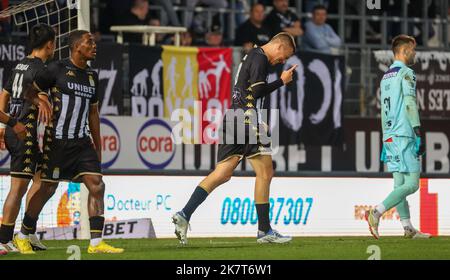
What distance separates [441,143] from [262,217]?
34.1 feet

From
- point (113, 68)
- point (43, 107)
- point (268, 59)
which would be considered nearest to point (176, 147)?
point (113, 68)

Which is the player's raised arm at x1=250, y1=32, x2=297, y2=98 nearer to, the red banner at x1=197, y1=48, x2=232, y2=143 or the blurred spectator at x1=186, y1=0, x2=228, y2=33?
the red banner at x1=197, y1=48, x2=232, y2=143

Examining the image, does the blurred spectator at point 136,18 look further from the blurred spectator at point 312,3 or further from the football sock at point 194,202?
the football sock at point 194,202

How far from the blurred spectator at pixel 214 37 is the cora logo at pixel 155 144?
222cm

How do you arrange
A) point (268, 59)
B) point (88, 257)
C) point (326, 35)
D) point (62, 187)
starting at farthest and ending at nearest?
point (326, 35) → point (62, 187) → point (268, 59) → point (88, 257)

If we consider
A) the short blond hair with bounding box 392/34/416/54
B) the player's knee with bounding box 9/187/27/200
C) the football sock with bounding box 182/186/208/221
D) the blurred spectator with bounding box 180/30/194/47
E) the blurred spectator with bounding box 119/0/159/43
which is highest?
the blurred spectator with bounding box 119/0/159/43

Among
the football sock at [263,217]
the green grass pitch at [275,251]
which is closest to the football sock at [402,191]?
the green grass pitch at [275,251]

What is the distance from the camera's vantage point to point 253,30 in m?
23.1

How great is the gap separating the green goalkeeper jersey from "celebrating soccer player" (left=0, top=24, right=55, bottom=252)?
3925 mm

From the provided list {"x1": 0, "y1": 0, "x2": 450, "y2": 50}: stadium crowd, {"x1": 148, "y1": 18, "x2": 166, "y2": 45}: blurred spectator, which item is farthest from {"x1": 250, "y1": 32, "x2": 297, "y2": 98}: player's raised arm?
{"x1": 148, "y1": 18, "x2": 166, "y2": 45}: blurred spectator

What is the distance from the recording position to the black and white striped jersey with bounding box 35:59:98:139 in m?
12.5

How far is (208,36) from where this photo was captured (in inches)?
901

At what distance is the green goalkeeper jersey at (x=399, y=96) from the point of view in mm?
14547

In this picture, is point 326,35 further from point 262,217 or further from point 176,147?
point 262,217
